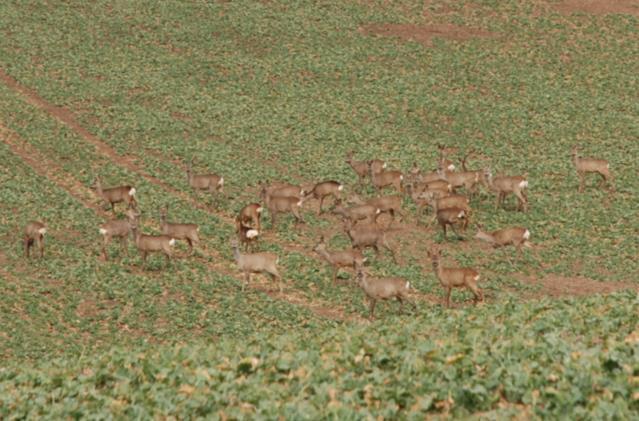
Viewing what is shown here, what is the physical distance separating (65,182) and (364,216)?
10.2 meters

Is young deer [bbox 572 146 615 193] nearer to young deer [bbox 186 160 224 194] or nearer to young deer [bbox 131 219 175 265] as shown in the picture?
young deer [bbox 186 160 224 194]

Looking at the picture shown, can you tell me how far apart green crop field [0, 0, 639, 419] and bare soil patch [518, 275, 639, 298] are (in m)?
0.09

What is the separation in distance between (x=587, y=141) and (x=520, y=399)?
2881 centimetres

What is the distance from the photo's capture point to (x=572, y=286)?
25406 mm

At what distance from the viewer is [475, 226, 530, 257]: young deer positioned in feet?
88.1

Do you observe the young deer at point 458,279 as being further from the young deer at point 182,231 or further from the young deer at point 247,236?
the young deer at point 182,231

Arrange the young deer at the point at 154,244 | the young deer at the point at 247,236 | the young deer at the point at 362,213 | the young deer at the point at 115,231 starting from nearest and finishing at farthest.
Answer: the young deer at the point at 154,244
the young deer at the point at 115,231
the young deer at the point at 247,236
the young deer at the point at 362,213

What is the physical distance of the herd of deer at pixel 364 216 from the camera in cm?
2345

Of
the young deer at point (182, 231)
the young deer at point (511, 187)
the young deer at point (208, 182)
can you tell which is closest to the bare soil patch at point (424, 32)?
the young deer at point (511, 187)

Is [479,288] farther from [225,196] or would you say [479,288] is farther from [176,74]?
[176,74]

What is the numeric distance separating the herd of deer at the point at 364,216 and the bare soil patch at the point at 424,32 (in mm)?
16461

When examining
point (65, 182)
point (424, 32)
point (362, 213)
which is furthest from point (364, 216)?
point (424, 32)

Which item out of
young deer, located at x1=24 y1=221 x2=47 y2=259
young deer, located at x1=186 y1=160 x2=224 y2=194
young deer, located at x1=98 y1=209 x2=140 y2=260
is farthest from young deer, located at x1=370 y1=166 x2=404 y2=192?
young deer, located at x1=24 y1=221 x2=47 y2=259

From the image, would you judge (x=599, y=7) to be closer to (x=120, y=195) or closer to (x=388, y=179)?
A: (x=388, y=179)
